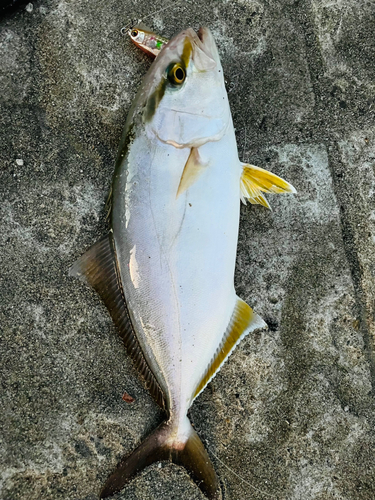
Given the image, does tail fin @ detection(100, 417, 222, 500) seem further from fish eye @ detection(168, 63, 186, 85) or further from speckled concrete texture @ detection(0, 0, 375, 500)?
fish eye @ detection(168, 63, 186, 85)

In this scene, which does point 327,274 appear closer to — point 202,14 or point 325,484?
point 325,484

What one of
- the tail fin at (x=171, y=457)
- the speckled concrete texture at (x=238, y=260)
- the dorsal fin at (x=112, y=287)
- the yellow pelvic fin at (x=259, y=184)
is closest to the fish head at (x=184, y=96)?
the yellow pelvic fin at (x=259, y=184)

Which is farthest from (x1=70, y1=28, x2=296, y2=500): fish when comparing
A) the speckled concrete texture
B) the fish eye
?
the speckled concrete texture

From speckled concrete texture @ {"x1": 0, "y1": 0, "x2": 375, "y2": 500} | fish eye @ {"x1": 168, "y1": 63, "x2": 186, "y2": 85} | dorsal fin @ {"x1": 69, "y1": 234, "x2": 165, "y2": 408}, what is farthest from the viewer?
speckled concrete texture @ {"x1": 0, "y1": 0, "x2": 375, "y2": 500}

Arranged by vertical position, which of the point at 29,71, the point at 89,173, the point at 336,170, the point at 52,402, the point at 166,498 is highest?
the point at 29,71

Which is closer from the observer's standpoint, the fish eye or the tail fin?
the fish eye

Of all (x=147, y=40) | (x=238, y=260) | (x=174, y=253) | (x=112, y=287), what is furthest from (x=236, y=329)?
(x=147, y=40)

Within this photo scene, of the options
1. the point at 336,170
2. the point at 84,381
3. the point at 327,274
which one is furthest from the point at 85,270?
A: the point at 336,170
